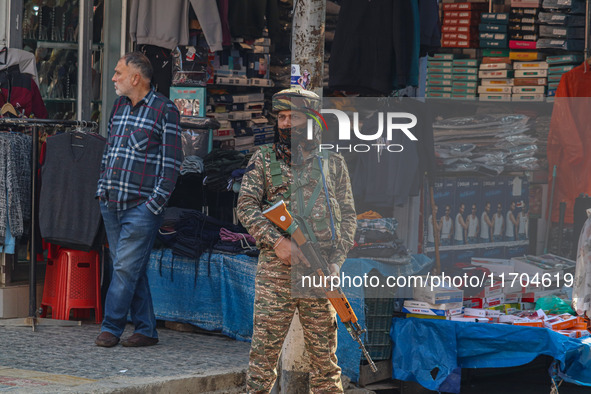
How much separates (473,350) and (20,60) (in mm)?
4515

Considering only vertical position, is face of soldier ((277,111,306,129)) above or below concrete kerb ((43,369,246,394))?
above

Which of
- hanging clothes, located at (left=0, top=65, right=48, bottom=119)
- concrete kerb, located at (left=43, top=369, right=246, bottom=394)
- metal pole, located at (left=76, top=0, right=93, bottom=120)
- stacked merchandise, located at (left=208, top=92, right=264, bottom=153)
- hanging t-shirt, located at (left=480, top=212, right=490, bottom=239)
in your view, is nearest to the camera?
concrete kerb, located at (left=43, top=369, right=246, bottom=394)

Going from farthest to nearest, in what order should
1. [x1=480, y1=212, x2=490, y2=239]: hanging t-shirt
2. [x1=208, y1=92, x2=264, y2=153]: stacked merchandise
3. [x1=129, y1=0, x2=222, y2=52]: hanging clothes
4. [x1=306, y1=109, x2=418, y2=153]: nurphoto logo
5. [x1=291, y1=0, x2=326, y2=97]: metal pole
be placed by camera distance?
[x1=208, y1=92, x2=264, y2=153]: stacked merchandise < [x1=129, y1=0, x2=222, y2=52]: hanging clothes < [x1=480, y1=212, x2=490, y2=239]: hanging t-shirt < [x1=306, y1=109, x2=418, y2=153]: nurphoto logo < [x1=291, y1=0, x2=326, y2=97]: metal pole

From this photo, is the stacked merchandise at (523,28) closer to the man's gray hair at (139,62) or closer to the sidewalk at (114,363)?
the sidewalk at (114,363)

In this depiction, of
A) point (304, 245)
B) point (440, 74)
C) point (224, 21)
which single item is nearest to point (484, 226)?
point (304, 245)

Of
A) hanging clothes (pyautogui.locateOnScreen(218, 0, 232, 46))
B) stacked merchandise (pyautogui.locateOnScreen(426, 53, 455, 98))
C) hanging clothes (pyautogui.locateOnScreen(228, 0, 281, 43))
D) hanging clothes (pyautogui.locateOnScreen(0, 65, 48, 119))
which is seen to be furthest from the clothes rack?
stacked merchandise (pyautogui.locateOnScreen(426, 53, 455, 98))

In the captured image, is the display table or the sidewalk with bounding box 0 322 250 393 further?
the display table

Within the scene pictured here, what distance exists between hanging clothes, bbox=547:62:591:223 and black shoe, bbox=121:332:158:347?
457 cm

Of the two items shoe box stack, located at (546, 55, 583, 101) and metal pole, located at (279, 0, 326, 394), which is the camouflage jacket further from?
shoe box stack, located at (546, 55, 583, 101)

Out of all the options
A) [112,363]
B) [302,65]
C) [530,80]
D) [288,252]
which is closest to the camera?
[288,252]

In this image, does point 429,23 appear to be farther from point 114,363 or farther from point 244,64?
point 114,363

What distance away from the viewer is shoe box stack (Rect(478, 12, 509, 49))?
12.0 meters

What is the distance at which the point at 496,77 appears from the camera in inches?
474

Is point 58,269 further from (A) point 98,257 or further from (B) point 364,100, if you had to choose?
(B) point 364,100
